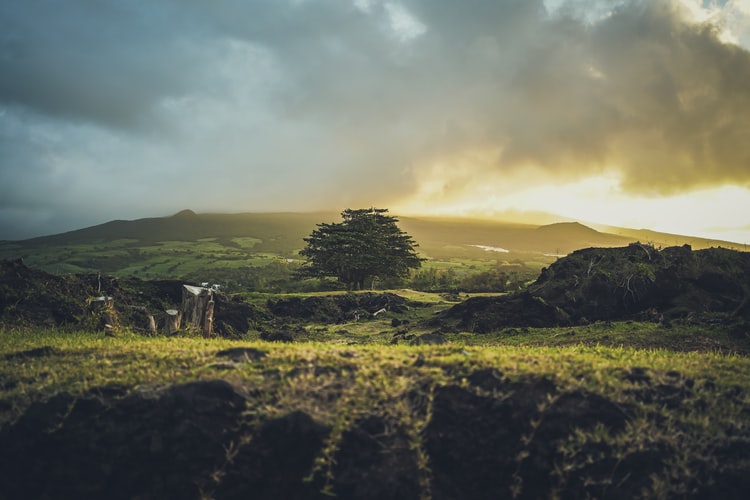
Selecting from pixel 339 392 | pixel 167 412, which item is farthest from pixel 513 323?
pixel 167 412

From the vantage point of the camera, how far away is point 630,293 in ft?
84.8

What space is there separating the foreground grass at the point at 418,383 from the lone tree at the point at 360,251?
50.0 meters

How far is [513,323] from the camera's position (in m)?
25.4

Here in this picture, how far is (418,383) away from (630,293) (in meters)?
22.3

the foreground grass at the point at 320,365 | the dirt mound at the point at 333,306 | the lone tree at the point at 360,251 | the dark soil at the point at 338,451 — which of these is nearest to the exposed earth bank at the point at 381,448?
the dark soil at the point at 338,451

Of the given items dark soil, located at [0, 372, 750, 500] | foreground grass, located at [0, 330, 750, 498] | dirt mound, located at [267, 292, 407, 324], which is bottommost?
dirt mound, located at [267, 292, 407, 324]

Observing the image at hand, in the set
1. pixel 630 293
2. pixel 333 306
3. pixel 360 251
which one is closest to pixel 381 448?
pixel 630 293

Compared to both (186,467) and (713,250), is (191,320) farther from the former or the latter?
(713,250)

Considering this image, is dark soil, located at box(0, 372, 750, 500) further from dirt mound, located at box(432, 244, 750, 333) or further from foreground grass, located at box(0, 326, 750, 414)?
dirt mound, located at box(432, 244, 750, 333)

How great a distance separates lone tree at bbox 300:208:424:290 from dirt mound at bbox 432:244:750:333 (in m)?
33.5

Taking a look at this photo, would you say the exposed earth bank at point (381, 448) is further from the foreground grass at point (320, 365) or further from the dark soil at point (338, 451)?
A: the foreground grass at point (320, 365)

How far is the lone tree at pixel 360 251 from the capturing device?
201 feet

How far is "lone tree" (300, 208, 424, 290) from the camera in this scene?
6112 centimetres

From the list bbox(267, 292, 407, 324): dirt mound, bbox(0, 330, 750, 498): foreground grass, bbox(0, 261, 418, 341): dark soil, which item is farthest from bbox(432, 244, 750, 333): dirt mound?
bbox(0, 330, 750, 498): foreground grass
